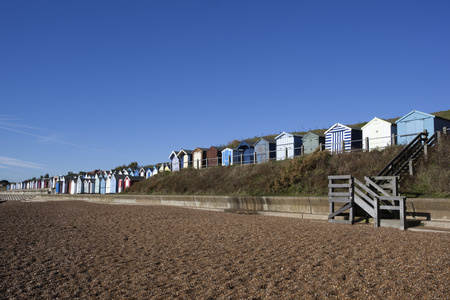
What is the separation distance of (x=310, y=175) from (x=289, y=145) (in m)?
12.5

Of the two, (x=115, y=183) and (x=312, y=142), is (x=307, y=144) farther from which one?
(x=115, y=183)

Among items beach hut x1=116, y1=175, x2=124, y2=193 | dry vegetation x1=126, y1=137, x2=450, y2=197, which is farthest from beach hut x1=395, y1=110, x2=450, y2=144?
beach hut x1=116, y1=175, x2=124, y2=193

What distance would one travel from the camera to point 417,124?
81.4 feet

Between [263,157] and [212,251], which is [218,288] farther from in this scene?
[263,157]

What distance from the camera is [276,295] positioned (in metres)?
5.03

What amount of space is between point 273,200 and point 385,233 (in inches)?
299

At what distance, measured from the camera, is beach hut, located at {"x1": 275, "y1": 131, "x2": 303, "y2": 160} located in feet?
105

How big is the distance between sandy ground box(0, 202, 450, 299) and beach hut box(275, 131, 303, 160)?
21368 mm

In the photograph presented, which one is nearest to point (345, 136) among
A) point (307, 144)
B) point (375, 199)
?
point (307, 144)

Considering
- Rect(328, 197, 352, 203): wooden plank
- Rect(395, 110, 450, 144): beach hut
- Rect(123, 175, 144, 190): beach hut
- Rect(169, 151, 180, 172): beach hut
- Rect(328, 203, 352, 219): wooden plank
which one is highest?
Rect(395, 110, 450, 144): beach hut

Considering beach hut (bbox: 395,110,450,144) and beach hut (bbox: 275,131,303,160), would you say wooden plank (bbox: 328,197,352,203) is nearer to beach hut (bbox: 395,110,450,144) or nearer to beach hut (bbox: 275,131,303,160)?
beach hut (bbox: 395,110,450,144)

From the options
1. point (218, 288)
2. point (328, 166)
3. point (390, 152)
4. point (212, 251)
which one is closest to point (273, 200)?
point (328, 166)

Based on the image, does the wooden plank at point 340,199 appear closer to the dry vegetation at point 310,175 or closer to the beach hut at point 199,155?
the dry vegetation at point 310,175

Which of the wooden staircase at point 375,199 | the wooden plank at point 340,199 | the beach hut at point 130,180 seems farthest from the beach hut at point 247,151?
the wooden plank at point 340,199
